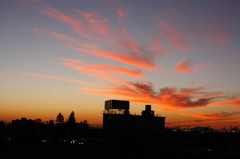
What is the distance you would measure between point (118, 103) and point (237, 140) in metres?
51.1

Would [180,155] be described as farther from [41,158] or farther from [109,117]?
[109,117]

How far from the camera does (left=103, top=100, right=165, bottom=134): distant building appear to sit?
113562 millimetres

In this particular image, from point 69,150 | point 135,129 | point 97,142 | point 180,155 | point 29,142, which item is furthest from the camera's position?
point 135,129

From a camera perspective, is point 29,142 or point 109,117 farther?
point 109,117

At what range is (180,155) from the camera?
65812mm

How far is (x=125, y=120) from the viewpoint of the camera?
11444 centimetres

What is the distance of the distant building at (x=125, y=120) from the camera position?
114 m

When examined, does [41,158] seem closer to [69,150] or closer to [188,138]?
[69,150]

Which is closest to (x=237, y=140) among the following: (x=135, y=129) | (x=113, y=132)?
(x=135, y=129)

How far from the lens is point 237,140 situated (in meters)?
96.8

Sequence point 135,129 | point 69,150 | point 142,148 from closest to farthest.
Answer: point 142,148 → point 69,150 → point 135,129

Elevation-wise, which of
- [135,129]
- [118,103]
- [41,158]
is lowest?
[41,158]

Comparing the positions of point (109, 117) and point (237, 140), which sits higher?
point (109, 117)

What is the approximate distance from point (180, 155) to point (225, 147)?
106ft
